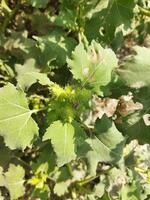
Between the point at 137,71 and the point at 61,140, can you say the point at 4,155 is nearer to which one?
the point at 61,140

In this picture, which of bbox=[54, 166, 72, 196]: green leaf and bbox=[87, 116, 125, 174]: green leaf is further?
bbox=[54, 166, 72, 196]: green leaf

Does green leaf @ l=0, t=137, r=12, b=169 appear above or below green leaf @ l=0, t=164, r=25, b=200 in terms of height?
above

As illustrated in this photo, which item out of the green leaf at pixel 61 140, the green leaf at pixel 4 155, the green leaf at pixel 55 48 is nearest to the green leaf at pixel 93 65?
the green leaf at pixel 61 140

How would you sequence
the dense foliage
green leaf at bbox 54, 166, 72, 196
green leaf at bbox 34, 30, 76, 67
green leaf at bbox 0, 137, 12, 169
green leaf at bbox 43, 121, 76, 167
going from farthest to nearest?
green leaf at bbox 54, 166, 72, 196, green leaf at bbox 0, 137, 12, 169, green leaf at bbox 34, 30, 76, 67, the dense foliage, green leaf at bbox 43, 121, 76, 167

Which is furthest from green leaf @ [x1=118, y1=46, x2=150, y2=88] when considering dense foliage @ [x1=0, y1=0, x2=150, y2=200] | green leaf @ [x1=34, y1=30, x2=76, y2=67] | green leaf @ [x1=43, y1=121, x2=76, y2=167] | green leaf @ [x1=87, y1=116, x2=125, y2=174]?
green leaf @ [x1=34, y1=30, x2=76, y2=67]

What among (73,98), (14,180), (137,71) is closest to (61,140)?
(73,98)

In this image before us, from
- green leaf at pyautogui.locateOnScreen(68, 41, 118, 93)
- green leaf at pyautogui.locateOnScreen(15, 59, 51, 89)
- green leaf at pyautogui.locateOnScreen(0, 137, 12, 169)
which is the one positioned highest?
green leaf at pyautogui.locateOnScreen(15, 59, 51, 89)

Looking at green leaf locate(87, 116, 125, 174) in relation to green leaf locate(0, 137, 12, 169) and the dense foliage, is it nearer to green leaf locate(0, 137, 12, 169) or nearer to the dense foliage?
the dense foliage

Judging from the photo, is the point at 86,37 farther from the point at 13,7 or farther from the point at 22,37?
the point at 13,7
